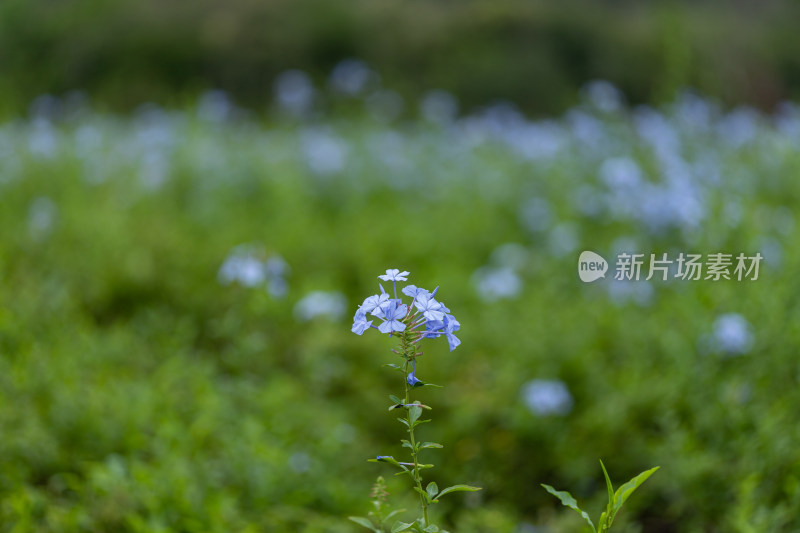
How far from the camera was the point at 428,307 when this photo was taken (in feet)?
3.78

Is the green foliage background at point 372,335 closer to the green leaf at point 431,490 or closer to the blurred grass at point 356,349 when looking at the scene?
the blurred grass at point 356,349

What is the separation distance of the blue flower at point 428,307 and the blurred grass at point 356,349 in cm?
106

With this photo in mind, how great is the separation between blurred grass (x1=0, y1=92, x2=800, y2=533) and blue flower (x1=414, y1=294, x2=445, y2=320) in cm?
106

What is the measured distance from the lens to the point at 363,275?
12.4 ft

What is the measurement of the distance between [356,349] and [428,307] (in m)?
1.99

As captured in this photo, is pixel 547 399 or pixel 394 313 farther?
pixel 547 399

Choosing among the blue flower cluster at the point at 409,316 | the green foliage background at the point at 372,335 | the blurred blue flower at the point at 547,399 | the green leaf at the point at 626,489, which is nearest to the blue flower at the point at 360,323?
the blue flower cluster at the point at 409,316

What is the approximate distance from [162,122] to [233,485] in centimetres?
485

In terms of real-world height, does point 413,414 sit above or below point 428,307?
below

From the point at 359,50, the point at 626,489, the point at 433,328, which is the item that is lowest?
the point at 626,489

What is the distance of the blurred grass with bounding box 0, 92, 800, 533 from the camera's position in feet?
6.78

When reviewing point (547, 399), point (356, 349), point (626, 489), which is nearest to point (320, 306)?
point (356, 349)

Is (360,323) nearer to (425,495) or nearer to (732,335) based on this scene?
(425,495)

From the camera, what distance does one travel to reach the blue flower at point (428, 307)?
1.13 meters
